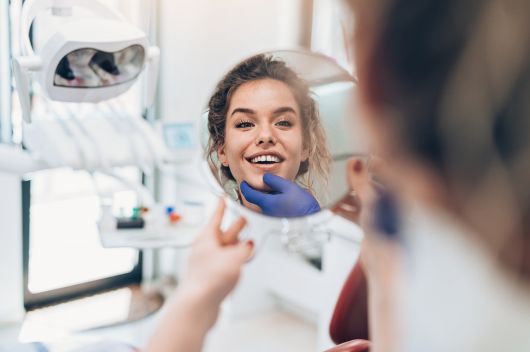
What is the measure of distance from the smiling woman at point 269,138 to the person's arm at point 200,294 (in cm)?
6

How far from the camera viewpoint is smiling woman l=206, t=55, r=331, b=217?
0.62 meters

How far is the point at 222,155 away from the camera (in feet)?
2.10

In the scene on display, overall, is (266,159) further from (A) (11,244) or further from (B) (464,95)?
(A) (11,244)

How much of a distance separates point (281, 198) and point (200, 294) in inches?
5.1

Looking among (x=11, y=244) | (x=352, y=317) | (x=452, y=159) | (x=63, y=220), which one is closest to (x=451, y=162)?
(x=452, y=159)

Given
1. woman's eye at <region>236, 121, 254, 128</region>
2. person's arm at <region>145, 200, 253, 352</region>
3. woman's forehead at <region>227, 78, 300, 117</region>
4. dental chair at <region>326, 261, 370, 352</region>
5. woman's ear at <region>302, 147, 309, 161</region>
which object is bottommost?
dental chair at <region>326, 261, 370, 352</region>

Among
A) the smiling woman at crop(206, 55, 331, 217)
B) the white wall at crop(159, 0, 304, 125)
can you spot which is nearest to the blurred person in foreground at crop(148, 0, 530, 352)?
the smiling woman at crop(206, 55, 331, 217)

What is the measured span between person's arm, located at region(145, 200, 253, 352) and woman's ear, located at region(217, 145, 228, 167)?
0.24ft

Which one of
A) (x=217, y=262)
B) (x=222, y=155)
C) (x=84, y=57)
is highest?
(x=84, y=57)

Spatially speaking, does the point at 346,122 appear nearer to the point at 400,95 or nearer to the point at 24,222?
the point at 400,95

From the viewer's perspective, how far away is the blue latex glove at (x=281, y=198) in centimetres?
62

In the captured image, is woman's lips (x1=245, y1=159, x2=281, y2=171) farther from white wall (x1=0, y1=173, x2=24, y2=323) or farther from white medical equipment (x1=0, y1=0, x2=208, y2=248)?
white wall (x1=0, y1=173, x2=24, y2=323)

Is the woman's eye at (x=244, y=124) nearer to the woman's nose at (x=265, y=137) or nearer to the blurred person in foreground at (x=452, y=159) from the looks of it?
the woman's nose at (x=265, y=137)

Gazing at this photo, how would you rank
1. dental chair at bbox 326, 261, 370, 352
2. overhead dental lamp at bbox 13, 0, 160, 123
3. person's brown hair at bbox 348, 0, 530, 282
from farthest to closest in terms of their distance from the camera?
1. overhead dental lamp at bbox 13, 0, 160, 123
2. dental chair at bbox 326, 261, 370, 352
3. person's brown hair at bbox 348, 0, 530, 282
